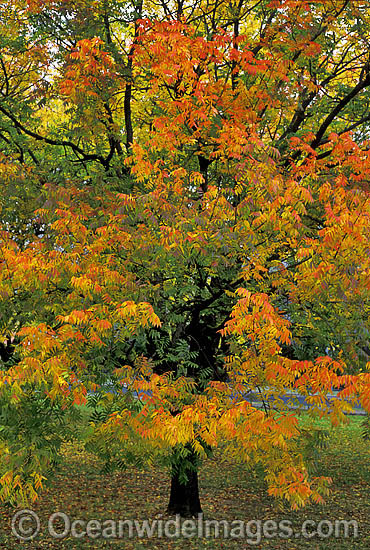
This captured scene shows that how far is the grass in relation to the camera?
947cm

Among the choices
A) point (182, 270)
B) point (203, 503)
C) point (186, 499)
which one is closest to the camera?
point (182, 270)

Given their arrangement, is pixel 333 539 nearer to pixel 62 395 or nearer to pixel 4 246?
pixel 62 395

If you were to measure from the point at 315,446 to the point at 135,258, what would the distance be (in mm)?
3028

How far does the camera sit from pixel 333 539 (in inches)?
398

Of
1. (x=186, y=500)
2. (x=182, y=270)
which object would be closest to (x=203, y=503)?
(x=186, y=500)

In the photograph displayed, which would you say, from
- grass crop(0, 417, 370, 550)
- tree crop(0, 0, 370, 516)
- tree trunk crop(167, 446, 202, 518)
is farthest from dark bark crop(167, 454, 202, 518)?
tree crop(0, 0, 370, 516)

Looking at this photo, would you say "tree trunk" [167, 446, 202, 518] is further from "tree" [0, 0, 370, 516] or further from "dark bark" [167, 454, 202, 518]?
"tree" [0, 0, 370, 516]

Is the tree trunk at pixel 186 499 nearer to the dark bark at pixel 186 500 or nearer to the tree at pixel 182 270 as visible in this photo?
the dark bark at pixel 186 500

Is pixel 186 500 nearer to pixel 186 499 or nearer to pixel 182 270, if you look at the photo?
pixel 186 499

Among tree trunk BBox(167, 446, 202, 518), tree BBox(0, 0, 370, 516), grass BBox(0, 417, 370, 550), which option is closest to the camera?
tree BBox(0, 0, 370, 516)

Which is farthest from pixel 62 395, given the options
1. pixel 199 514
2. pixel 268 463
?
pixel 199 514

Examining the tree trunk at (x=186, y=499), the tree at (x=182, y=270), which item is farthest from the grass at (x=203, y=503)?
the tree at (x=182, y=270)

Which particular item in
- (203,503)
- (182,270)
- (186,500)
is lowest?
(203,503)

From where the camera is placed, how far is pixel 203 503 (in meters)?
11.6
